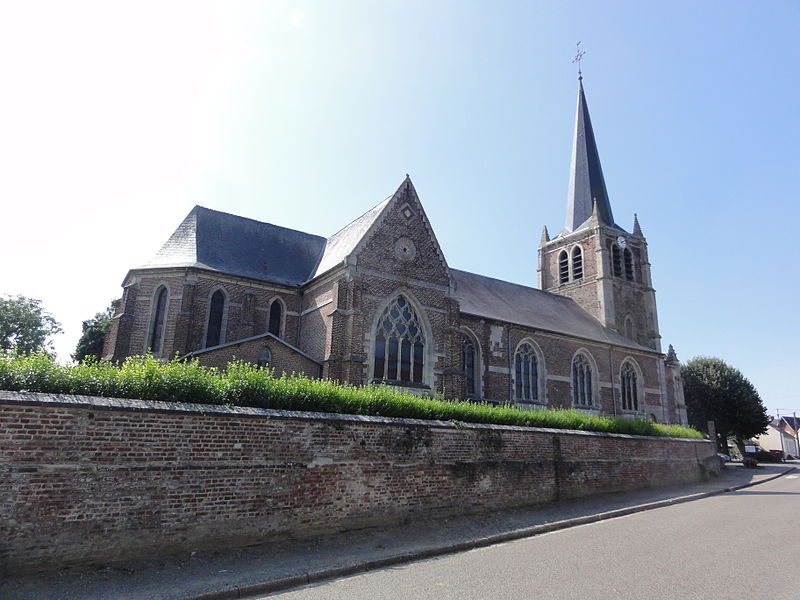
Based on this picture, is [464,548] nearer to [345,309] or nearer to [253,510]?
[253,510]

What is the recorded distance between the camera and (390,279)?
19.9m

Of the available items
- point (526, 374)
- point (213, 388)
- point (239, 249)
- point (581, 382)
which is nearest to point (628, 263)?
point (581, 382)

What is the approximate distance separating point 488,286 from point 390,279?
13327mm

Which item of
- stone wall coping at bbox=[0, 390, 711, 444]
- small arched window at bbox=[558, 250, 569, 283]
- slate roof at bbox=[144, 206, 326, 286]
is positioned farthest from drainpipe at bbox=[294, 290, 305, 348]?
small arched window at bbox=[558, 250, 569, 283]

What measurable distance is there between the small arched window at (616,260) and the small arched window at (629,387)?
8107 mm

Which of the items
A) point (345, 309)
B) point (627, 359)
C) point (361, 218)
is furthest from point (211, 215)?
point (627, 359)

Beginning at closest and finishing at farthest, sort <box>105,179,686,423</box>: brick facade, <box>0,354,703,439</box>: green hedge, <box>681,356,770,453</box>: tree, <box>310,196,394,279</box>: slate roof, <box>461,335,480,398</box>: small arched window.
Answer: <box>0,354,703,439</box>: green hedge < <box>105,179,686,423</box>: brick facade < <box>310,196,394,279</box>: slate roof < <box>461,335,480,398</box>: small arched window < <box>681,356,770,453</box>: tree

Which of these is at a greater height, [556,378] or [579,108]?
[579,108]

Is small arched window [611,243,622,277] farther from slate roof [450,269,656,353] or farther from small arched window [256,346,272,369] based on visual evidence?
small arched window [256,346,272,369]

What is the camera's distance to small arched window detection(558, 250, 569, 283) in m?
40.8

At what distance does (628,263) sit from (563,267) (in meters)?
4.72

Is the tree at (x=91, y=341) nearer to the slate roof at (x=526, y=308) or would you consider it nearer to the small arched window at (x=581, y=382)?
the slate roof at (x=526, y=308)

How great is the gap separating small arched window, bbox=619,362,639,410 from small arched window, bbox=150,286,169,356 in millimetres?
26244

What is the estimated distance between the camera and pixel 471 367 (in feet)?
84.6
